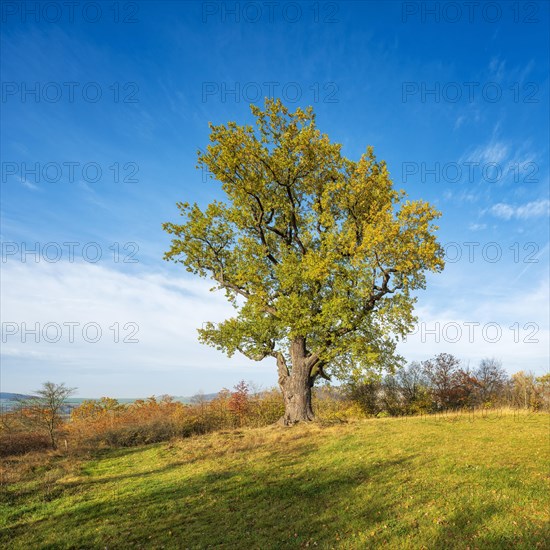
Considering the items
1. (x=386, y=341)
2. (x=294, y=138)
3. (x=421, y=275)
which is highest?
(x=294, y=138)

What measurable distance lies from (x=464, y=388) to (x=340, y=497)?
32141 mm

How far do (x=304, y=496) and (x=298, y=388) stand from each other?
1116cm

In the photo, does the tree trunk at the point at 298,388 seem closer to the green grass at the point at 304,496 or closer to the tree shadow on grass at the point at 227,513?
Answer: the green grass at the point at 304,496

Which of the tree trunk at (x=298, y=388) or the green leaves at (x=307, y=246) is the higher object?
the green leaves at (x=307, y=246)

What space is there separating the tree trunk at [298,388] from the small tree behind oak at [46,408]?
13037mm

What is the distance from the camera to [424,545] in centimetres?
650

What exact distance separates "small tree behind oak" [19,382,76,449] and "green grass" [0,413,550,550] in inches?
250

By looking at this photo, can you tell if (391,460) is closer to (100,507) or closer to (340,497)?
(340,497)

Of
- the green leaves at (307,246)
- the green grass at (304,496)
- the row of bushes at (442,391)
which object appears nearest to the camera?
the green grass at (304,496)

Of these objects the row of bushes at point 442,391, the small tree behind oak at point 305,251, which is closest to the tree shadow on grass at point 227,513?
the small tree behind oak at point 305,251

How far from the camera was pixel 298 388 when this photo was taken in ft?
68.5

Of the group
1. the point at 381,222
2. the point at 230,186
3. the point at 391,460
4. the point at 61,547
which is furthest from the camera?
the point at 230,186

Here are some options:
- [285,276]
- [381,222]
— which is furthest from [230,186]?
[381,222]

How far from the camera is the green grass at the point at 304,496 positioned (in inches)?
287
